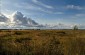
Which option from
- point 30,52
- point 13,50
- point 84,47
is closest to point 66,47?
point 84,47

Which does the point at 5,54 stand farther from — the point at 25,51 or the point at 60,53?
the point at 60,53

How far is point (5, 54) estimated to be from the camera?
7.98m

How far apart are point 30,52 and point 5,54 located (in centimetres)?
112

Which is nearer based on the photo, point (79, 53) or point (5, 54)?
point (79, 53)

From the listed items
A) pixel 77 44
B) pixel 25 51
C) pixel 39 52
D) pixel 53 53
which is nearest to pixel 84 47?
pixel 77 44

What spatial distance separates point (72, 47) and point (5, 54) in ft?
9.72

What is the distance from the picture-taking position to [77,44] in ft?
25.5

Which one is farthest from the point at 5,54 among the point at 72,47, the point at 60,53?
the point at 72,47

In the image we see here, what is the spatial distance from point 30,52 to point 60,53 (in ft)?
A: 4.49

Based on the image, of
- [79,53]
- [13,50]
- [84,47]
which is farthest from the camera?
[13,50]

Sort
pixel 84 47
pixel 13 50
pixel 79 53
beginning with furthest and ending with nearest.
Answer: pixel 13 50
pixel 84 47
pixel 79 53

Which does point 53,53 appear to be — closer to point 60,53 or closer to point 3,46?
point 60,53

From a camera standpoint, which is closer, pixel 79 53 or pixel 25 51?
pixel 79 53

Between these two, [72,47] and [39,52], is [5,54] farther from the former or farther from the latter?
[72,47]
